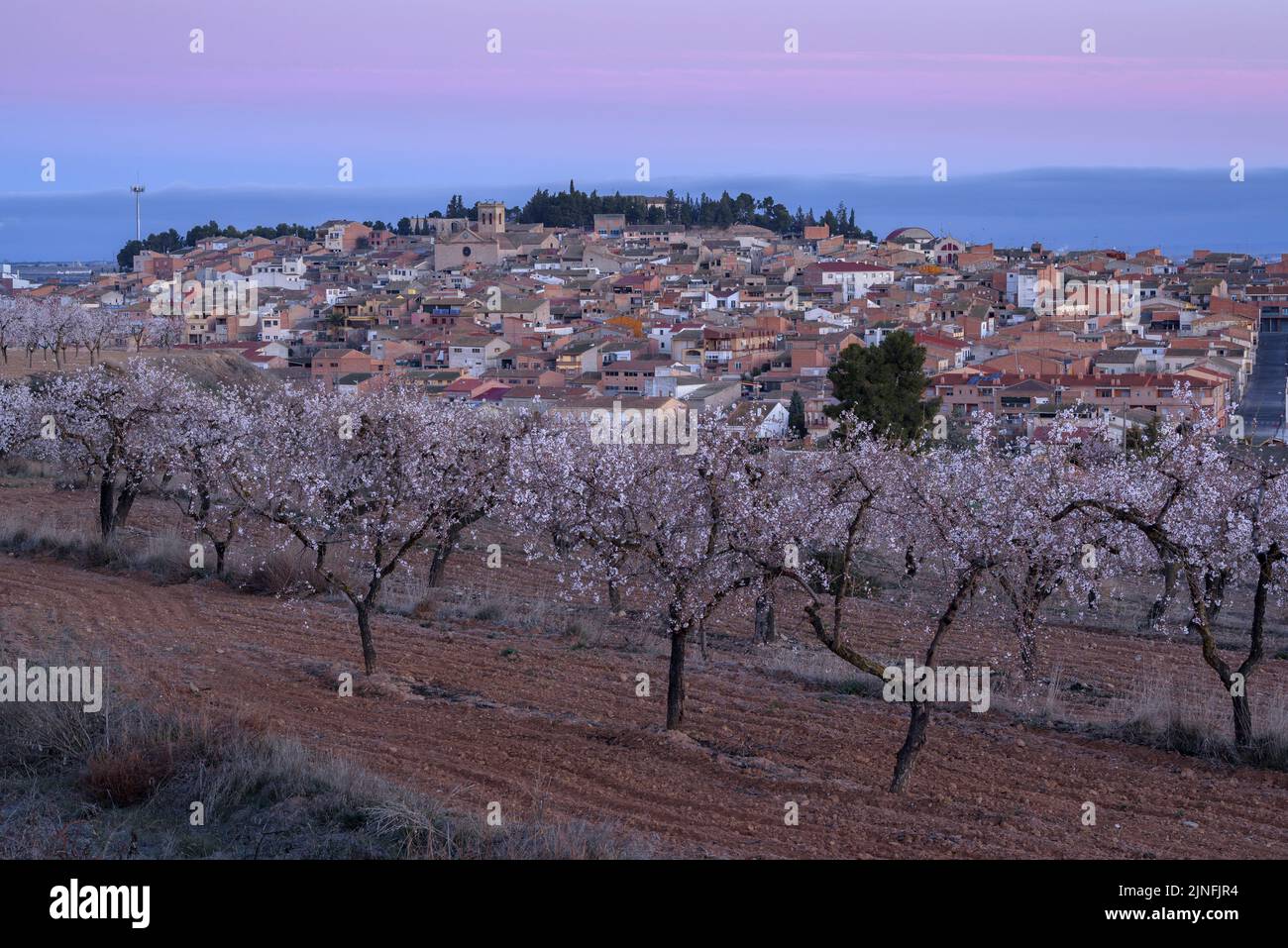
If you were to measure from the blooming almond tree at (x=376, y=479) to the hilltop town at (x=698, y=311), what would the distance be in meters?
5.63

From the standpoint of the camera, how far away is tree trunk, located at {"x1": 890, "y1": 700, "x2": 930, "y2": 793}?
6.86 meters

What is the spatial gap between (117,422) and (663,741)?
29.6 feet

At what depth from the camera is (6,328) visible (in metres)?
30.9

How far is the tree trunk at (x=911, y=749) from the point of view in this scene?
22.5ft

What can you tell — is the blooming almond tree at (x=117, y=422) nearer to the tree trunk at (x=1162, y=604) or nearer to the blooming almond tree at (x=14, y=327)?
the tree trunk at (x=1162, y=604)

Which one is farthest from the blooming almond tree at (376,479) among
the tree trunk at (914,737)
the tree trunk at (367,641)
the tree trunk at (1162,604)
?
the tree trunk at (1162,604)

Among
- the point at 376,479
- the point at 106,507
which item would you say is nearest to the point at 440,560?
the point at 376,479

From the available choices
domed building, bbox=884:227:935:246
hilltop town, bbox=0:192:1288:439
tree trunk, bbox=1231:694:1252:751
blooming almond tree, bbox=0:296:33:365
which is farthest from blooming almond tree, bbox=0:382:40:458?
domed building, bbox=884:227:935:246

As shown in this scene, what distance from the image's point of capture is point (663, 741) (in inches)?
301

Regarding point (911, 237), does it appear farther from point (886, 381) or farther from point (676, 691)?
point (676, 691)

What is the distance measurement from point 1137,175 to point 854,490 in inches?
8062

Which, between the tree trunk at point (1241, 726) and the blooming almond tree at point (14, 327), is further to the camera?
the blooming almond tree at point (14, 327)

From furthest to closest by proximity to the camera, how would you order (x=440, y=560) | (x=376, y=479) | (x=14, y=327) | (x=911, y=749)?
(x=14, y=327) → (x=440, y=560) → (x=376, y=479) → (x=911, y=749)
